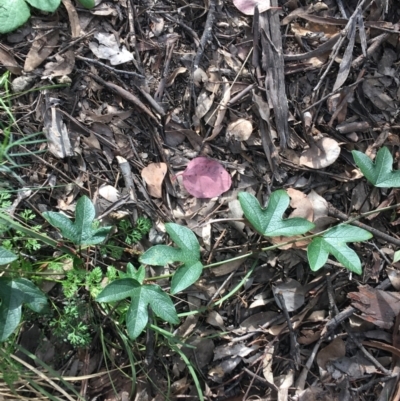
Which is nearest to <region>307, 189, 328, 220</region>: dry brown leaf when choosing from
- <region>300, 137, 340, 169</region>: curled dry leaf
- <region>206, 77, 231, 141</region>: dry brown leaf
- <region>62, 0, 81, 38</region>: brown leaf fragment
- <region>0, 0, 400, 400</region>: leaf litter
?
<region>0, 0, 400, 400</region>: leaf litter

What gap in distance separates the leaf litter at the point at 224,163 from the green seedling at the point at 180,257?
0.57 feet

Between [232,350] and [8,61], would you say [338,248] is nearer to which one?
[232,350]

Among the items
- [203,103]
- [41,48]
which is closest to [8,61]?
[41,48]

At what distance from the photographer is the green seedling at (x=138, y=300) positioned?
151 centimetres

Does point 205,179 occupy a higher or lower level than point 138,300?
higher

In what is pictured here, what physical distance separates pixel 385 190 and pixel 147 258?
0.91m

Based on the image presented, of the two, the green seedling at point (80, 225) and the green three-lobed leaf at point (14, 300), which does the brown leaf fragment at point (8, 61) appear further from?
the green three-lobed leaf at point (14, 300)

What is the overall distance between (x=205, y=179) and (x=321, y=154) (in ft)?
1.38

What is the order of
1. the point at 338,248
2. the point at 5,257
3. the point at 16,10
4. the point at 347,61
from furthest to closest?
the point at 347,61, the point at 16,10, the point at 338,248, the point at 5,257

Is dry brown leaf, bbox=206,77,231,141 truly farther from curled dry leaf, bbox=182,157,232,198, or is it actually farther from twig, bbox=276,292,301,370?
twig, bbox=276,292,301,370

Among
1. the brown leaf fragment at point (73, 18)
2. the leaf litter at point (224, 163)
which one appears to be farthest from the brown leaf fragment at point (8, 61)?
the brown leaf fragment at point (73, 18)

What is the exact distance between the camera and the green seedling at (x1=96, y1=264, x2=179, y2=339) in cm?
151

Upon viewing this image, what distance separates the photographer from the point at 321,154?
1.81 m

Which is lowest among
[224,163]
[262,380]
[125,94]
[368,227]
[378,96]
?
[262,380]
